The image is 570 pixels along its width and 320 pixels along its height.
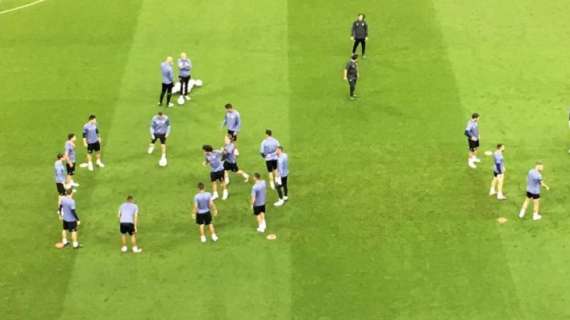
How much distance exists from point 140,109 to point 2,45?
8.09 metres

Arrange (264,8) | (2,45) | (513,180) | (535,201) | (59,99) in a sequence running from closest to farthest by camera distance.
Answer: (535,201) → (513,180) → (59,99) → (2,45) → (264,8)

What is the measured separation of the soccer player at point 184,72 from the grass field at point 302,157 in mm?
700

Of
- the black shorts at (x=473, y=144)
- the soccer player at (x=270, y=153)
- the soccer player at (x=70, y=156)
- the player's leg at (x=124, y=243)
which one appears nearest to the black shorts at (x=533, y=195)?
the black shorts at (x=473, y=144)

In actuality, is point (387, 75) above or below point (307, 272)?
above

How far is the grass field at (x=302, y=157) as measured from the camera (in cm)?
2239

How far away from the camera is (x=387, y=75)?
3238 centimetres

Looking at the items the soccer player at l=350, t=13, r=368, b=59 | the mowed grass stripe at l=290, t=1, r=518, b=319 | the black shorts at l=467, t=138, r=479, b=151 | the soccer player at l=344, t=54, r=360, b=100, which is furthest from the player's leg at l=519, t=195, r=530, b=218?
the soccer player at l=350, t=13, r=368, b=59

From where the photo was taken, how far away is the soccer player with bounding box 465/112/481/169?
86.8 ft

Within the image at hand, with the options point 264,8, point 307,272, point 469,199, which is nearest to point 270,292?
point 307,272

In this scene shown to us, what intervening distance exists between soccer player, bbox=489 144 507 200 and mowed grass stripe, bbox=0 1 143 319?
41.3 feet

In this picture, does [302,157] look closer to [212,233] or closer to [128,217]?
[212,233]

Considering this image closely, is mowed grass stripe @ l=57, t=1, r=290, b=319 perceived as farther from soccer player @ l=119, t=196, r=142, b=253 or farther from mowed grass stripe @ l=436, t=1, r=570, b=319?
mowed grass stripe @ l=436, t=1, r=570, b=319

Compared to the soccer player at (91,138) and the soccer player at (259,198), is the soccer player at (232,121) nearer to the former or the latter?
the soccer player at (259,198)

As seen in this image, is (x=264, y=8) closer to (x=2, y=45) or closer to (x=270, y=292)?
(x=2, y=45)
